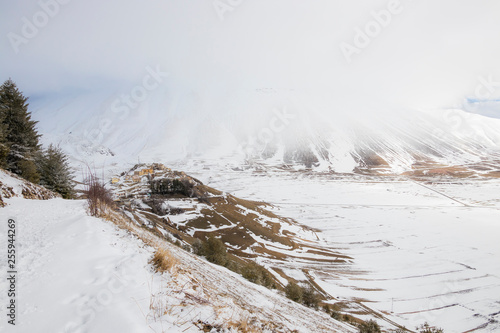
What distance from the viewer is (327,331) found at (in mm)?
6695

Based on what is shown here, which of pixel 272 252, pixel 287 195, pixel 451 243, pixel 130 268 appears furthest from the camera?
pixel 287 195

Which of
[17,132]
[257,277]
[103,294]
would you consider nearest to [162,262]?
[103,294]

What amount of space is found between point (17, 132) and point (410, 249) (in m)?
75.3

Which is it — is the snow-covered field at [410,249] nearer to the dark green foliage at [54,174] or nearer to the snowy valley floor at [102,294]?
the snowy valley floor at [102,294]

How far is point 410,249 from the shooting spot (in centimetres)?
5559

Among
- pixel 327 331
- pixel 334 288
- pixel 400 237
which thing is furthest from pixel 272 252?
pixel 327 331

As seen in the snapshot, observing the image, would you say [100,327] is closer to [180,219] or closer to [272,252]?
[272,252]

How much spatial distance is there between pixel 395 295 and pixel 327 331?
41.1 metres

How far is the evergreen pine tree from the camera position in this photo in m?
21.4

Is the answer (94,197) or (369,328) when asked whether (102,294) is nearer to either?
(94,197)

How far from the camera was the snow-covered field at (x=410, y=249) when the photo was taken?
1374 inches

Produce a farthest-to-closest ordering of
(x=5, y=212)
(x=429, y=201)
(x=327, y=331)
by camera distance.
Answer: (x=429, y=201) → (x=5, y=212) → (x=327, y=331)

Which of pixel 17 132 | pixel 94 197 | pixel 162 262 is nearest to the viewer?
pixel 162 262

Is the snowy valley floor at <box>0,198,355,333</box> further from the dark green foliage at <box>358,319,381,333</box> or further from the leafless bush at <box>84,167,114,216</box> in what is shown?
the dark green foliage at <box>358,319,381,333</box>
